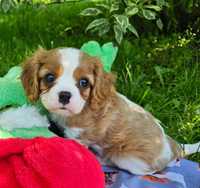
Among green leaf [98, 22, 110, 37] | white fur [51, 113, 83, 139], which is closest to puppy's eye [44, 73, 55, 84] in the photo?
white fur [51, 113, 83, 139]

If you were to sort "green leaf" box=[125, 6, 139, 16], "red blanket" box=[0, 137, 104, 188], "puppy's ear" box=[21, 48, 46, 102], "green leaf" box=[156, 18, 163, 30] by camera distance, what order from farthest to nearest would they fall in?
"green leaf" box=[156, 18, 163, 30] → "green leaf" box=[125, 6, 139, 16] → "puppy's ear" box=[21, 48, 46, 102] → "red blanket" box=[0, 137, 104, 188]

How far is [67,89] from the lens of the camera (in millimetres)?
3168

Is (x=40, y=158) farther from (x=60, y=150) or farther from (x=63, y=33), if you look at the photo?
(x=63, y=33)

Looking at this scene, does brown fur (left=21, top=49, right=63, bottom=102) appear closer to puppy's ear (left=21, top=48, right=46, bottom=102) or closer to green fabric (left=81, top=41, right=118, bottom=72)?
puppy's ear (left=21, top=48, right=46, bottom=102)

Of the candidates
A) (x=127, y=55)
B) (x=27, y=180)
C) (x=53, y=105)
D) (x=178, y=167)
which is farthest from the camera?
(x=127, y=55)

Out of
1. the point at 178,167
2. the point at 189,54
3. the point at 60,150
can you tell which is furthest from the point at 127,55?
the point at 60,150

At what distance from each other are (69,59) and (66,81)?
0.14 m

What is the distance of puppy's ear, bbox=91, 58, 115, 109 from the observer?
3.41 meters

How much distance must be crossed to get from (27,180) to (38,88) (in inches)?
29.9

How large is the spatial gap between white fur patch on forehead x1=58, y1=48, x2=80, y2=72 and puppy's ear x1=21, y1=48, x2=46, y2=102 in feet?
0.52

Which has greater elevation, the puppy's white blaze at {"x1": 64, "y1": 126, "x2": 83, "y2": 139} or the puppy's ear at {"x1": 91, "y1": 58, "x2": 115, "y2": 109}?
the puppy's ear at {"x1": 91, "y1": 58, "x2": 115, "y2": 109}

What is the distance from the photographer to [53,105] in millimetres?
3217

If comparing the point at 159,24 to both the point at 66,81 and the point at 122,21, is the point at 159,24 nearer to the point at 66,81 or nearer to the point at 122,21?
the point at 122,21

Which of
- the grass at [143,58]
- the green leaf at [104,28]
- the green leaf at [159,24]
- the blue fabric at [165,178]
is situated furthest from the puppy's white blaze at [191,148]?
the green leaf at [159,24]
